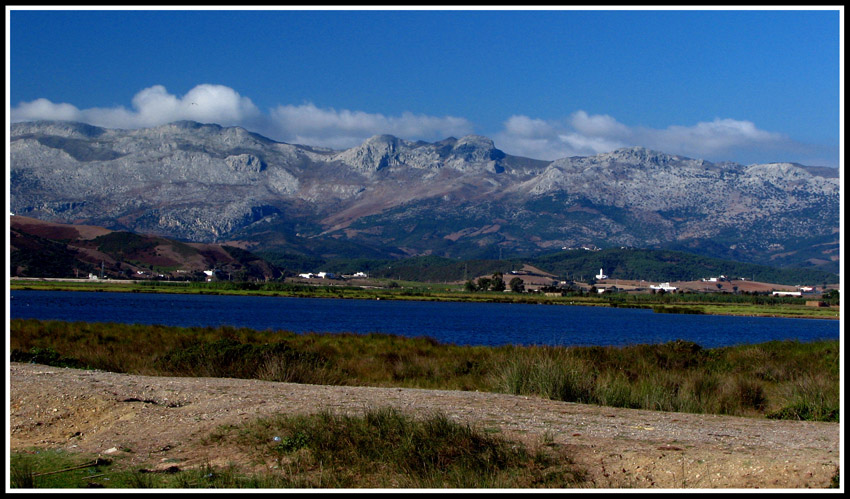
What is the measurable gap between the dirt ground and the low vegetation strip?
1412 mm

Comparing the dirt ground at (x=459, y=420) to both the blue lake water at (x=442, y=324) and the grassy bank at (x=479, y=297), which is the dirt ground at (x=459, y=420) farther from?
the grassy bank at (x=479, y=297)

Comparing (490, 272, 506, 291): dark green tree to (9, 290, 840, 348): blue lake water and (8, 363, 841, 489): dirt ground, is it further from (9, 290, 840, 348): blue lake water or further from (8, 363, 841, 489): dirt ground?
(8, 363, 841, 489): dirt ground

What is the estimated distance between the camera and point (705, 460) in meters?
10.2

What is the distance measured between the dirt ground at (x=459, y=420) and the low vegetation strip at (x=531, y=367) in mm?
1412

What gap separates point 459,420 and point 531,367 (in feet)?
19.9

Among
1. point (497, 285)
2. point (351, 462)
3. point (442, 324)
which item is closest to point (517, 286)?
point (497, 285)

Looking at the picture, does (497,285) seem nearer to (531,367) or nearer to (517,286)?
(517,286)

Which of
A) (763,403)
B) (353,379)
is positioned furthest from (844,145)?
(353,379)

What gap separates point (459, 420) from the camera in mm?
12898

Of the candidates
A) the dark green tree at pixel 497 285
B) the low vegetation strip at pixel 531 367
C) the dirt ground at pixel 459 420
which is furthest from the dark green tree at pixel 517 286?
the dirt ground at pixel 459 420

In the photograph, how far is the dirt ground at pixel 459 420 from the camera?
32.7ft

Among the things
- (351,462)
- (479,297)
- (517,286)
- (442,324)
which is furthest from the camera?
(517,286)

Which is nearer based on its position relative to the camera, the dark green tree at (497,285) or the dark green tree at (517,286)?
the dark green tree at (517,286)

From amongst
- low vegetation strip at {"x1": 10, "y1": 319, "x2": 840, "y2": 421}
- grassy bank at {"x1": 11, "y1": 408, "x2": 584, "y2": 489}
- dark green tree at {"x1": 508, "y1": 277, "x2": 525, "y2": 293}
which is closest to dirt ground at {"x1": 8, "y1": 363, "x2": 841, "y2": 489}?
grassy bank at {"x1": 11, "y1": 408, "x2": 584, "y2": 489}
